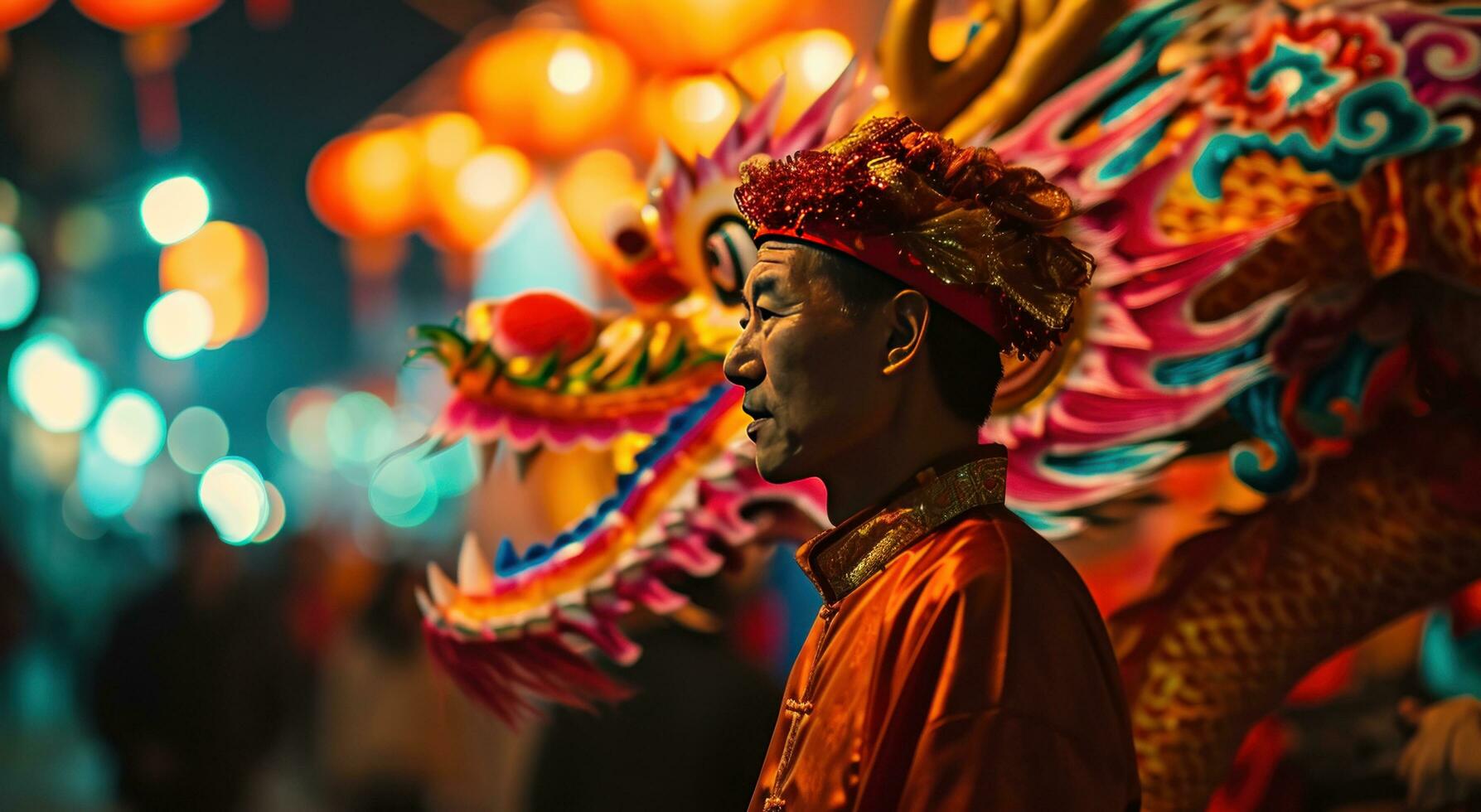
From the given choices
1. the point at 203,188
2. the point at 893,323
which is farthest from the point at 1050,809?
the point at 203,188

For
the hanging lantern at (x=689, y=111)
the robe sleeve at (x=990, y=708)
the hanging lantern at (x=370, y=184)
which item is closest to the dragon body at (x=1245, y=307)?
the hanging lantern at (x=689, y=111)

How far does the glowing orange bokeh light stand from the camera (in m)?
2.59

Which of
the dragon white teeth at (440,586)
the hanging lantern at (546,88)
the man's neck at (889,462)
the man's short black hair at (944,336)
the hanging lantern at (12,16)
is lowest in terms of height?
the dragon white teeth at (440,586)

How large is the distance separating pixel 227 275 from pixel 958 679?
191cm

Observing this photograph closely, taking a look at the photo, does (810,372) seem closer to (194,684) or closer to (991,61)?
(991,61)

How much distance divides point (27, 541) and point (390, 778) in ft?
2.88

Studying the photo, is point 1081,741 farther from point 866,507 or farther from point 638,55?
point 638,55

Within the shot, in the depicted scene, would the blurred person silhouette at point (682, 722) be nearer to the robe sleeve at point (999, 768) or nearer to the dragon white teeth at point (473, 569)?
the dragon white teeth at point (473, 569)

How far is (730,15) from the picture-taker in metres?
2.22

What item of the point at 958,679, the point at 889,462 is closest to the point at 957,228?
the point at 889,462

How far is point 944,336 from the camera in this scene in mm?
1241

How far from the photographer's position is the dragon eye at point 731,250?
2.13 metres

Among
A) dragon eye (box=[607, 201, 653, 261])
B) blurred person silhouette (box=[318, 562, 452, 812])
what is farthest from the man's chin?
blurred person silhouette (box=[318, 562, 452, 812])

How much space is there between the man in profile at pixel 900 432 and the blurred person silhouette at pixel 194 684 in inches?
57.6
